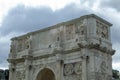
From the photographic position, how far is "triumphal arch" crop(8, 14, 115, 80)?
18017 mm

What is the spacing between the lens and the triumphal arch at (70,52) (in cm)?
1802

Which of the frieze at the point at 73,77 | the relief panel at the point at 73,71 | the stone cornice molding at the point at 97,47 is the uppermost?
the stone cornice molding at the point at 97,47

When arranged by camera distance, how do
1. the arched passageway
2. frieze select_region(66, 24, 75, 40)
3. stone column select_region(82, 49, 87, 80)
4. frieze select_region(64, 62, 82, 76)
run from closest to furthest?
1. stone column select_region(82, 49, 87, 80)
2. frieze select_region(64, 62, 82, 76)
3. frieze select_region(66, 24, 75, 40)
4. the arched passageway

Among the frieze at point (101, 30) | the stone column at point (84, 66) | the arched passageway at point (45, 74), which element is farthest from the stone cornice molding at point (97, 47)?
the arched passageway at point (45, 74)

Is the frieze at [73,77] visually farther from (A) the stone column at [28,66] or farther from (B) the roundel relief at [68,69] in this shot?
(A) the stone column at [28,66]

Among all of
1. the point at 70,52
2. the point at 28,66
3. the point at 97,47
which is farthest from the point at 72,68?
the point at 28,66

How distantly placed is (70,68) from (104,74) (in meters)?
2.41

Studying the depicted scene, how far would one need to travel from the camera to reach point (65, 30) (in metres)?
20.1

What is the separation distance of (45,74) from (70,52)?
142 inches

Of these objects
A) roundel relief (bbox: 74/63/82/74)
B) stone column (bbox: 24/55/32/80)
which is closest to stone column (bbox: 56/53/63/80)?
roundel relief (bbox: 74/63/82/74)

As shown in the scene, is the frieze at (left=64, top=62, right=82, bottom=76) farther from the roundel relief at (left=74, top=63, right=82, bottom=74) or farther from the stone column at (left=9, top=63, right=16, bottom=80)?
the stone column at (left=9, top=63, right=16, bottom=80)

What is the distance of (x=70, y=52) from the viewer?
1916cm

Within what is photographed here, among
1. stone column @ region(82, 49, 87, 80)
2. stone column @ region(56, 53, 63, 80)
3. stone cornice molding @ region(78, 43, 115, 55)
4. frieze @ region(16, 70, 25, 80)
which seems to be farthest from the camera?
frieze @ region(16, 70, 25, 80)

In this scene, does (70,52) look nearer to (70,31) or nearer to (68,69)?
(68,69)
